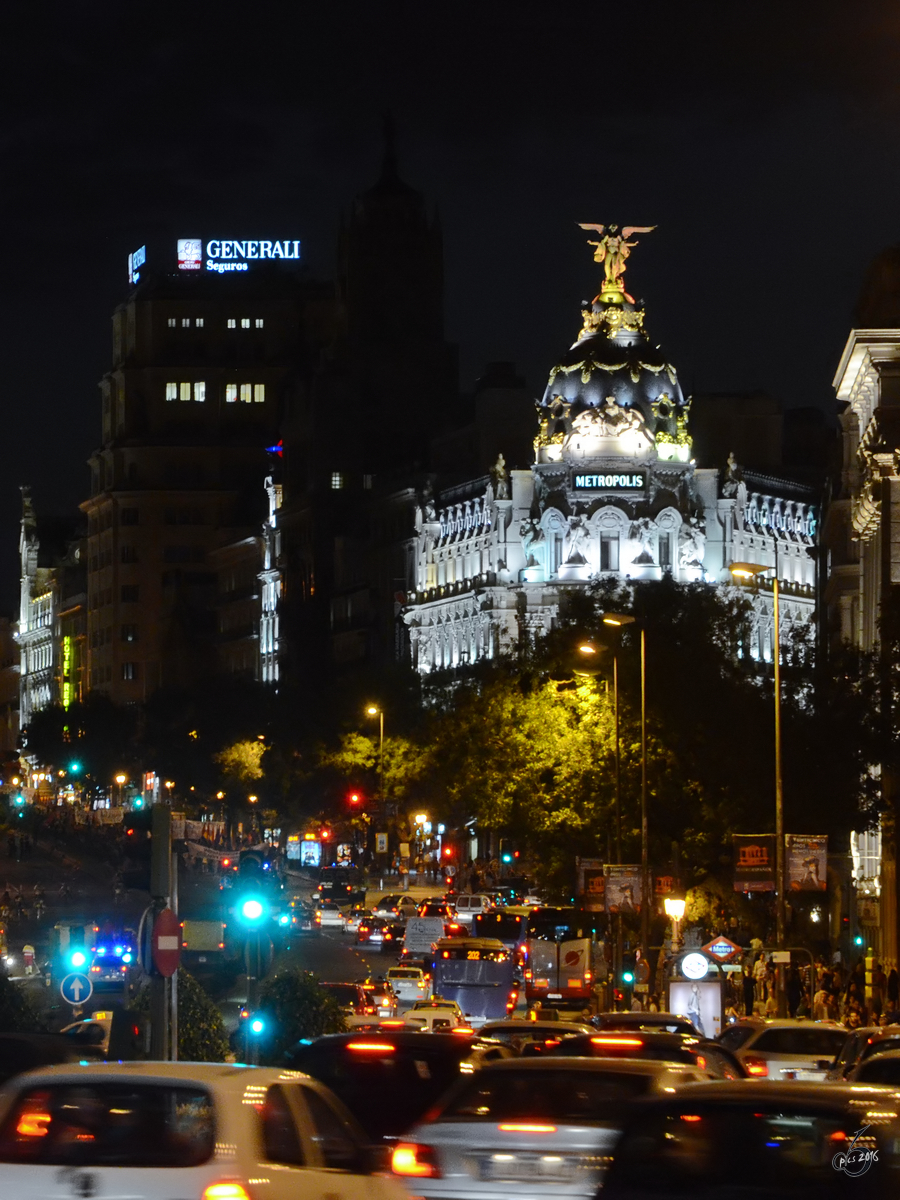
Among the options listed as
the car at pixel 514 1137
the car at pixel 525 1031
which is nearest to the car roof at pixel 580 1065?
the car at pixel 514 1137

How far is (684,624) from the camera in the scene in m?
73.1

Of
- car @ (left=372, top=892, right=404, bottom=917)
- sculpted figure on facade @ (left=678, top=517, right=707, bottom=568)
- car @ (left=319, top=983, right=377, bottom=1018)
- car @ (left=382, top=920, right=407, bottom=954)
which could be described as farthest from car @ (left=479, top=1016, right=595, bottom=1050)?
sculpted figure on facade @ (left=678, top=517, right=707, bottom=568)

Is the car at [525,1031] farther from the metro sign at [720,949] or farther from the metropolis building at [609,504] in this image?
the metropolis building at [609,504]

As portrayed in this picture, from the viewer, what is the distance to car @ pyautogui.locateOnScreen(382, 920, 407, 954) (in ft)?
281

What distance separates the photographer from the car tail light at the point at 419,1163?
18156 millimetres

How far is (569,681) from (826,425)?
3737 inches

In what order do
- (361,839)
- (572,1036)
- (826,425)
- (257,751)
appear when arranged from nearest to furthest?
(572,1036)
(361,839)
(257,751)
(826,425)

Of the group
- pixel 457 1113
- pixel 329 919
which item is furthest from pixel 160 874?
pixel 329 919

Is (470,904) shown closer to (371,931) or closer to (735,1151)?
(371,931)

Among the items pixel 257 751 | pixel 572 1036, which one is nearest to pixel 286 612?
pixel 257 751

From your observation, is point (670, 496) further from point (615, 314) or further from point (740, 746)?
point (740, 746)

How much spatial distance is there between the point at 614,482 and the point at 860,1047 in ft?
372

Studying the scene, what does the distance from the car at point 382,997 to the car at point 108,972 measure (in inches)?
213

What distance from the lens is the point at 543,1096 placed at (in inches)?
740
